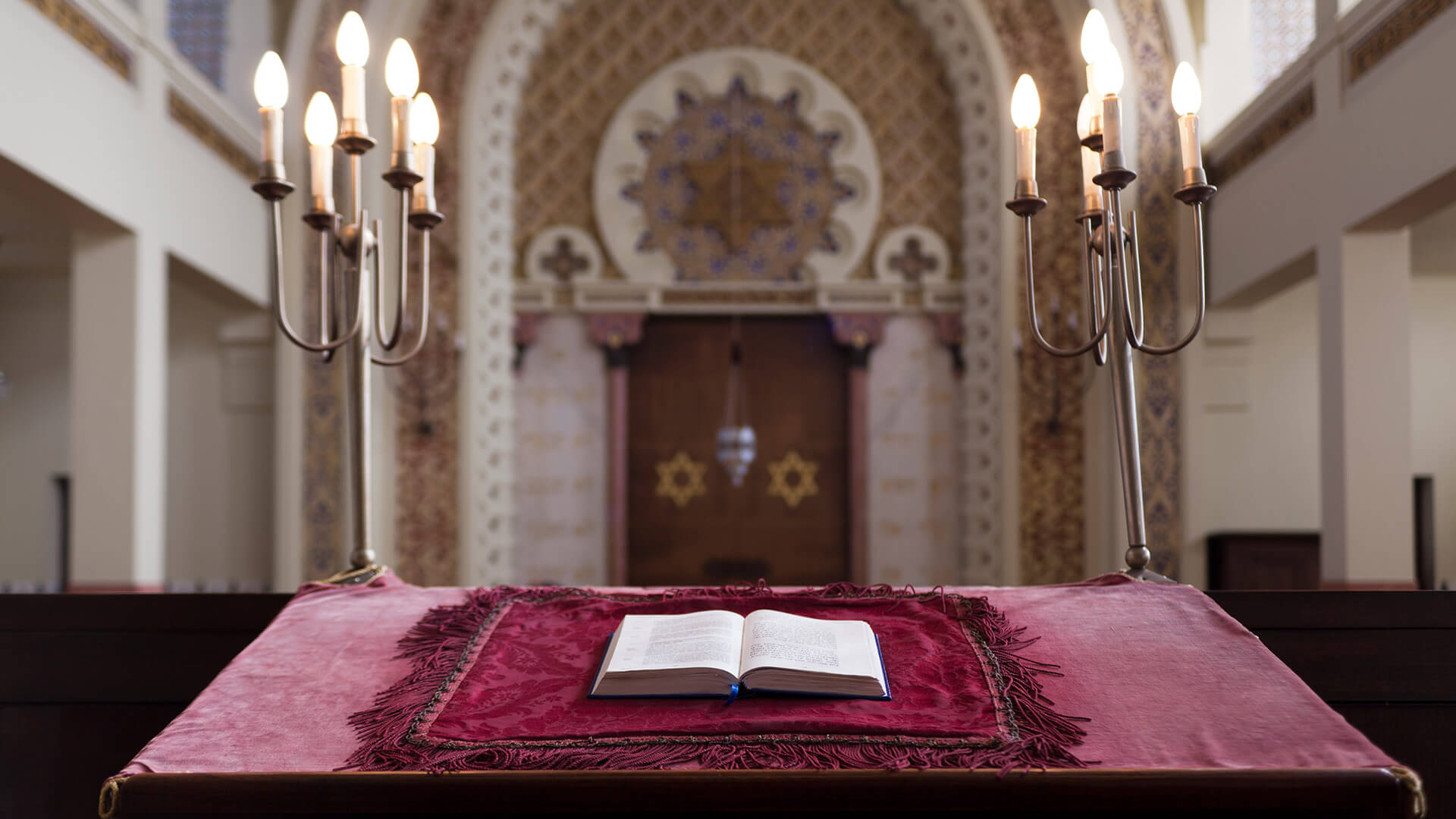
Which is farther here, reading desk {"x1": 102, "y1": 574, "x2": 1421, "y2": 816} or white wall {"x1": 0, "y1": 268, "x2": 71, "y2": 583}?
white wall {"x1": 0, "y1": 268, "x2": 71, "y2": 583}

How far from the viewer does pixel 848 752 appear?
1711 mm

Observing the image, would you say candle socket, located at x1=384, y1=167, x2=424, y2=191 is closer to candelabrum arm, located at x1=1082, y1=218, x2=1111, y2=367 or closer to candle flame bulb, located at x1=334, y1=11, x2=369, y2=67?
candle flame bulb, located at x1=334, y1=11, x2=369, y2=67

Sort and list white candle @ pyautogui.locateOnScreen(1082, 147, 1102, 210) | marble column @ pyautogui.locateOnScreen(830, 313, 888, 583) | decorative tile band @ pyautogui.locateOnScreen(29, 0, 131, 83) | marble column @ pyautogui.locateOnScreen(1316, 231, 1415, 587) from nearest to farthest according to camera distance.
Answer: white candle @ pyautogui.locateOnScreen(1082, 147, 1102, 210)
decorative tile band @ pyautogui.locateOnScreen(29, 0, 131, 83)
marble column @ pyautogui.locateOnScreen(1316, 231, 1415, 587)
marble column @ pyautogui.locateOnScreen(830, 313, 888, 583)

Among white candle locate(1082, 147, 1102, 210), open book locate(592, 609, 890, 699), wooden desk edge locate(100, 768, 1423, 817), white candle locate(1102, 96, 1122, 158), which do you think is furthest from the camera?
white candle locate(1082, 147, 1102, 210)

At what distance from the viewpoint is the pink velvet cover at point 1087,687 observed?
1.73 metres

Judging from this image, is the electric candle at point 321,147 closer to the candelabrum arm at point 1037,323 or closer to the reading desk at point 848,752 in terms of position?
the reading desk at point 848,752

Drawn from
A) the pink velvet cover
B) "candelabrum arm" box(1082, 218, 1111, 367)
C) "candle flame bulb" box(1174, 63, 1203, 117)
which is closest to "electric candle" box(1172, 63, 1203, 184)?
"candle flame bulb" box(1174, 63, 1203, 117)

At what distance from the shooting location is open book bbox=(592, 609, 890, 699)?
1836mm

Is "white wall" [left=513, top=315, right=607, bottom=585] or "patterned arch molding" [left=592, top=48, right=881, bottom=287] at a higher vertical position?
"patterned arch molding" [left=592, top=48, right=881, bottom=287]

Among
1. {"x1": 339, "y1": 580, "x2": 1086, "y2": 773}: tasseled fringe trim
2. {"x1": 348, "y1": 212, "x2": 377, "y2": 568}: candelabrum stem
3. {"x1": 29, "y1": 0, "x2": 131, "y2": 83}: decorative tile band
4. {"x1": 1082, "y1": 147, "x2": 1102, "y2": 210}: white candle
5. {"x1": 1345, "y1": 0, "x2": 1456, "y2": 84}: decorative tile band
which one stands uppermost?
{"x1": 29, "y1": 0, "x2": 131, "y2": 83}: decorative tile band

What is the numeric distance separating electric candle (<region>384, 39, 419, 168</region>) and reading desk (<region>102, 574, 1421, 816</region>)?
1.03 meters

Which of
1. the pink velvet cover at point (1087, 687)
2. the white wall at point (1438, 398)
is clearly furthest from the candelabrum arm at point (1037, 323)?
the white wall at point (1438, 398)

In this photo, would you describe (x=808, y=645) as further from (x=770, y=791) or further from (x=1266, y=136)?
(x=1266, y=136)

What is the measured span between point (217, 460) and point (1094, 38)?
6.05 metres
